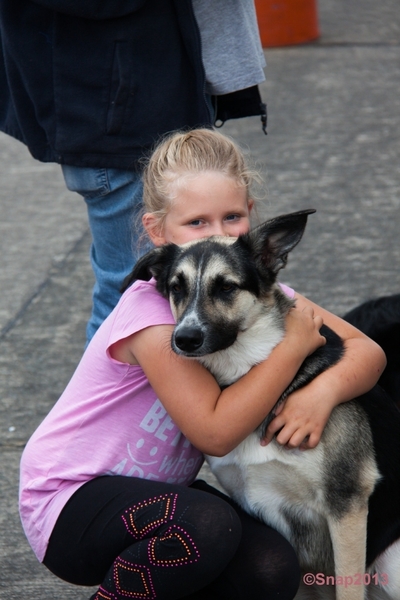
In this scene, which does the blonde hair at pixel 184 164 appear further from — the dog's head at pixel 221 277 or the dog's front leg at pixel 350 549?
the dog's front leg at pixel 350 549

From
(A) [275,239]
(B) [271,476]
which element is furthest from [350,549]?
(A) [275,239]

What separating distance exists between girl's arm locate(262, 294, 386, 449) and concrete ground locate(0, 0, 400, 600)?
109 cm

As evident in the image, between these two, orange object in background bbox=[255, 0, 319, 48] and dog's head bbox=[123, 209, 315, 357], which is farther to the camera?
orange object in background bbox=[255, 0, 319, 48]

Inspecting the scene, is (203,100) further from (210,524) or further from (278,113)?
(278,113)

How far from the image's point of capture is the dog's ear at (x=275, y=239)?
2.60 meters

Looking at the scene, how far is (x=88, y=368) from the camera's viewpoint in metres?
2.85

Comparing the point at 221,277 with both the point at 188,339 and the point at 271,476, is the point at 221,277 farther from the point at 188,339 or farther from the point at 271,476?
the point at 271,476

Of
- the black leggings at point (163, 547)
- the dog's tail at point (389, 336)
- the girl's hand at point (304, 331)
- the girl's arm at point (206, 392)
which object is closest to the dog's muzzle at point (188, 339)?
the girl's arm at point (206, 392)

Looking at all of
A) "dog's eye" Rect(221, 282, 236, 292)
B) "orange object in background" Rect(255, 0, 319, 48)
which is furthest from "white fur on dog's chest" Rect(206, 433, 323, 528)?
"orange object in background" Rect(255, 0, 319, 48)

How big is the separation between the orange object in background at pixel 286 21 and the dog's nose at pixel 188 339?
8097 millimetres

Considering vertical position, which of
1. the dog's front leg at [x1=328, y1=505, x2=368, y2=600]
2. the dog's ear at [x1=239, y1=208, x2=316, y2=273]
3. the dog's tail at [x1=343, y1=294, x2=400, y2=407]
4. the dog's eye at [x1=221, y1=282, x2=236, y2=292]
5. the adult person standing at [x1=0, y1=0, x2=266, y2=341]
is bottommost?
the dog's tail at [x1=343, y1=294, x2=400, y2=407]

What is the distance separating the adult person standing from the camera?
3.08 meters

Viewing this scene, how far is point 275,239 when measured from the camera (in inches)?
105

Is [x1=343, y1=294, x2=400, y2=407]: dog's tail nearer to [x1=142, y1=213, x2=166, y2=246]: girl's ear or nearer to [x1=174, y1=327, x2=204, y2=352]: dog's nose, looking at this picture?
[x1=142, y1=213, x2=166, y2=246]: girl's ear
